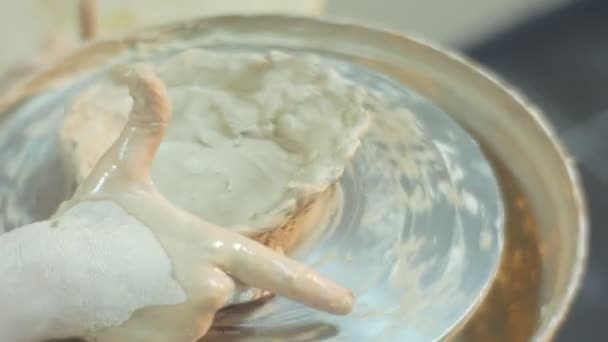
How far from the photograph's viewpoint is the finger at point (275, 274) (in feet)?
1.65

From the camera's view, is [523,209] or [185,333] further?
[523,209]

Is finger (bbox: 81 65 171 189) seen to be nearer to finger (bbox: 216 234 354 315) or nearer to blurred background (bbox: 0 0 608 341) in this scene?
finger (bbox: 216 234 354 315)

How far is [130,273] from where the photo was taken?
0.49 metres

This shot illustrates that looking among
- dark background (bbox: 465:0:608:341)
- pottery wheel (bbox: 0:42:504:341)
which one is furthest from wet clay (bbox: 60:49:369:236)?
dark background (bbox: 465:0:608:341)

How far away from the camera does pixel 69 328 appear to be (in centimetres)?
51

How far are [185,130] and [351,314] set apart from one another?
199 millimetres

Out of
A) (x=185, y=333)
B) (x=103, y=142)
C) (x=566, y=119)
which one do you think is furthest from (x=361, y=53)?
(x=566, y=119)

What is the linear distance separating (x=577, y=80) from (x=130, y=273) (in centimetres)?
116

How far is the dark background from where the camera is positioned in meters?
1.23

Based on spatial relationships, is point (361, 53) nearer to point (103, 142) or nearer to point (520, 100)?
point (520, 100)

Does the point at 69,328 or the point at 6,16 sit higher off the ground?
the point at 6,16

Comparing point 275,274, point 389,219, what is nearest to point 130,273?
point 275,274

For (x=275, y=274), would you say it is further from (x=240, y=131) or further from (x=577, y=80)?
(x=577, y=80)

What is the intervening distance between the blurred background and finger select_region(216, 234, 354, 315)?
470mm
